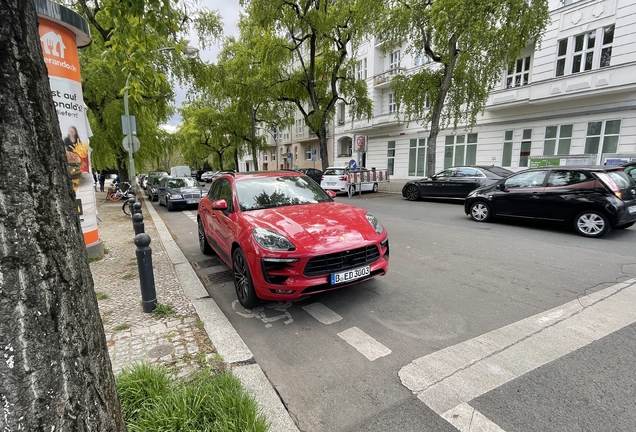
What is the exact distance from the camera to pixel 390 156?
2805 cm

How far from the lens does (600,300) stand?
4039mm

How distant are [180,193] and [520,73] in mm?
19740

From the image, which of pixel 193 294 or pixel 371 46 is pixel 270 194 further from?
pixel 371 46

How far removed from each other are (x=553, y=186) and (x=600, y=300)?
4504 millimetres

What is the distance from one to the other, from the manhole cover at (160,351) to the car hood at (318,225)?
1.56 metres

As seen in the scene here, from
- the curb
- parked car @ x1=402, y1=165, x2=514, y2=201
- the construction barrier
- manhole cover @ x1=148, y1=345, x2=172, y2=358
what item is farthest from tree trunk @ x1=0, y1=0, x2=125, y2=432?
the construction barrier

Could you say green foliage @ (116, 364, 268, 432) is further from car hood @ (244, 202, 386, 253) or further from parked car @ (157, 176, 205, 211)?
parked car @ (157, 176, 205, 211)

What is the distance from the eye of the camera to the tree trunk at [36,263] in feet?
3.94

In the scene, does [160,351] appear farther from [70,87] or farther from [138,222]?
[70,87]

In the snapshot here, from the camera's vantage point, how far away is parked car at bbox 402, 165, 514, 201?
12.8 metres

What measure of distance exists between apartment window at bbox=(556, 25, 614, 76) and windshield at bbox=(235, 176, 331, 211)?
18477 millimetres

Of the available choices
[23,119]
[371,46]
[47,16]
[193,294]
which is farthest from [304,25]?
[23,119]

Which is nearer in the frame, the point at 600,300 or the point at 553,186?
the point at 600,300

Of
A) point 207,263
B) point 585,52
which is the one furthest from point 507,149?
point 207,263
